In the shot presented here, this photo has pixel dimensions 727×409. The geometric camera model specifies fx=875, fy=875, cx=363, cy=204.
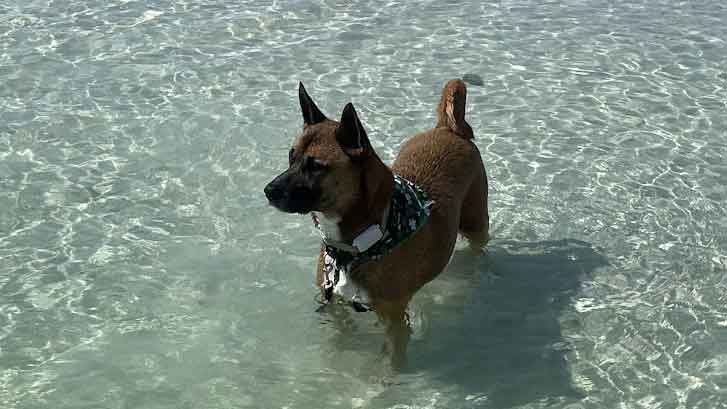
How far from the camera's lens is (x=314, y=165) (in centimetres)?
432

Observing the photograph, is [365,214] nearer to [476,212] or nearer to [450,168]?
[450,168]

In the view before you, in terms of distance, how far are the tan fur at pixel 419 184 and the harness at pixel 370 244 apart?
0.15 feet

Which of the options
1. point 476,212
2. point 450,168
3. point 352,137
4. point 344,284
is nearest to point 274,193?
point 352,137

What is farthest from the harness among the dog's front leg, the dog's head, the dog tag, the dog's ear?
the dog's ear

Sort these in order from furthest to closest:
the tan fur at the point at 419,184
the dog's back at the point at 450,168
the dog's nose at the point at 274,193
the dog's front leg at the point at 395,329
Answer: the dog's back at the point at 450,168 < the dog's front leg at the point at 395,329 < the tan fur at the point at 419,184 < the dog's nose at the point at 274,193

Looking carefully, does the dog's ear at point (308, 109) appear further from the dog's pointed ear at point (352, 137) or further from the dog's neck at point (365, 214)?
the dog's neck at point (365, 214)

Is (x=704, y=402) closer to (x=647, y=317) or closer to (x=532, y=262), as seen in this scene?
(x=647, y=317)

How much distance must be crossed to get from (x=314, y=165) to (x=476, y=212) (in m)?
1.88

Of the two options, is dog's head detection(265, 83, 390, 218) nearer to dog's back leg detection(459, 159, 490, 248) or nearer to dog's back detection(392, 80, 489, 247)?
dog's back detection(392, 80, 489, 247)

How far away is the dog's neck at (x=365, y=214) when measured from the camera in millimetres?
4477

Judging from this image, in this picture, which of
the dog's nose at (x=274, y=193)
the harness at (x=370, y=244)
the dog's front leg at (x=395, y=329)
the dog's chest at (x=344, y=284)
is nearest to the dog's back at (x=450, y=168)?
the harness at (x=370, y=244)

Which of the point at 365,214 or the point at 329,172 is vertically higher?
the point at 329,172

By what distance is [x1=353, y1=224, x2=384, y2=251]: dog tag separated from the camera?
4562mm

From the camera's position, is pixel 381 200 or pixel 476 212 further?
pixel 476 212
